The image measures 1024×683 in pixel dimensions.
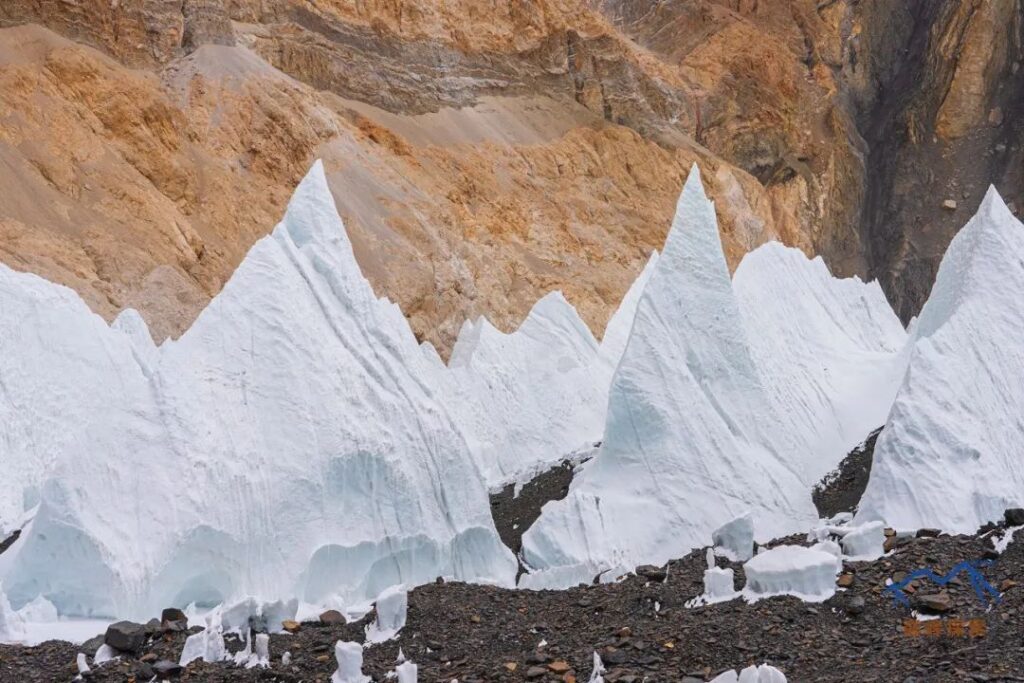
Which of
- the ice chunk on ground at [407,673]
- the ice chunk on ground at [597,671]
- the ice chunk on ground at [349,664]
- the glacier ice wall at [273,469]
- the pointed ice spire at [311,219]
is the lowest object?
the ice chunk on ground at [597,671]

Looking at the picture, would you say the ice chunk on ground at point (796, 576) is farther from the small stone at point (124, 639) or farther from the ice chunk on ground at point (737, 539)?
the small stone at point (124, 639)

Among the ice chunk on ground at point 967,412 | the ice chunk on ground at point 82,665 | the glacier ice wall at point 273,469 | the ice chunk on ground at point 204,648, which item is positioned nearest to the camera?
the ice chunk on ground at point 82,665

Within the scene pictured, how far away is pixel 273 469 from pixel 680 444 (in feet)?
22.2

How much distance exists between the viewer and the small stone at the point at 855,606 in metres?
11.1

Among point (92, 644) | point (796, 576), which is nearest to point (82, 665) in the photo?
point (92, 644)

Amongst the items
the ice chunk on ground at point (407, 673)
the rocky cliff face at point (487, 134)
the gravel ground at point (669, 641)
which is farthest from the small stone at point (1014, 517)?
the rocky cliff face at point (487, 134)

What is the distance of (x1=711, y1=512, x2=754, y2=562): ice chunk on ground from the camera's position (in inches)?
567

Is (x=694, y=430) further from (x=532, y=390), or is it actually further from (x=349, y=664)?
(x=532, y=390)

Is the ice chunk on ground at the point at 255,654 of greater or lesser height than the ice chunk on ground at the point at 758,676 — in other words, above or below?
above

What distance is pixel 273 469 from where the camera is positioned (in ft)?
44.5

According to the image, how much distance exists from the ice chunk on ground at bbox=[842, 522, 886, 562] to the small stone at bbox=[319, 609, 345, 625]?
563 cm

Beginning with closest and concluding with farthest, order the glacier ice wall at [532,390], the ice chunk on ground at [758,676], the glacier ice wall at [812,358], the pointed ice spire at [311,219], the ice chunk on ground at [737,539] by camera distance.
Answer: the ice chunk on ground at [758,676] → the ice chunk on ground at [737,539] → the pointed ice spire at [311,219] → the glacier ice wall at [812,358] → the glacier ice wall at [532,390]

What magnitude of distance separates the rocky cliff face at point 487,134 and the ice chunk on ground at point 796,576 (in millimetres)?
28098

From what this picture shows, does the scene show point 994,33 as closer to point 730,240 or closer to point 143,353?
point 730,240
